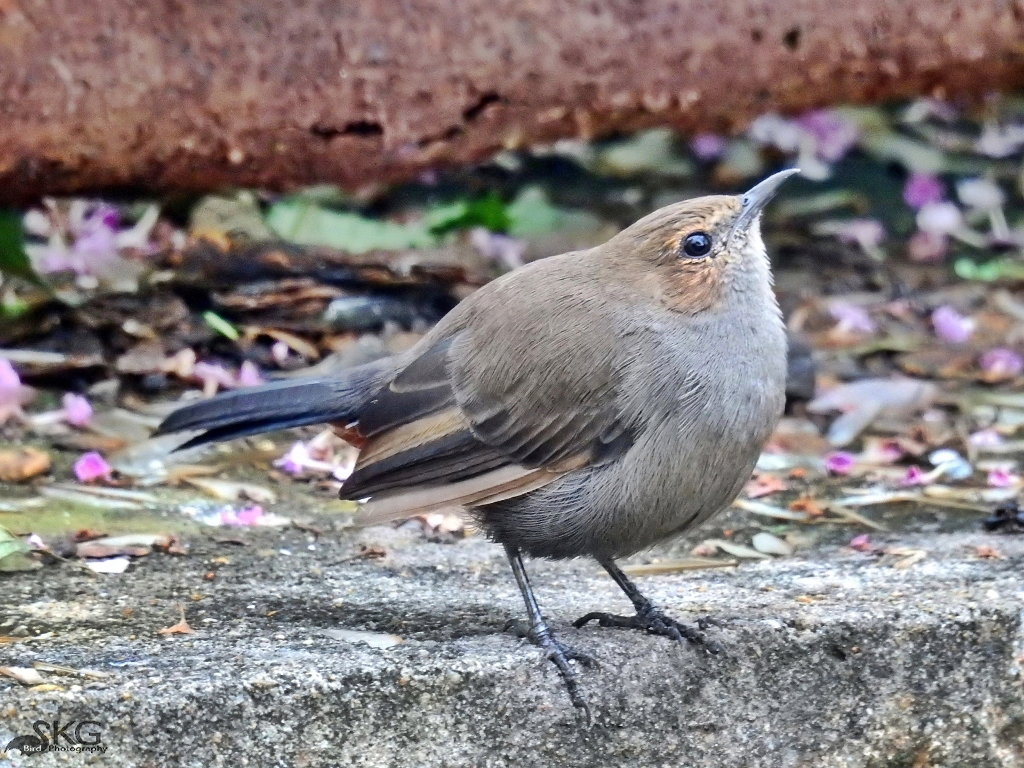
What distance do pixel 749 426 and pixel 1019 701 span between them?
35.1 inches

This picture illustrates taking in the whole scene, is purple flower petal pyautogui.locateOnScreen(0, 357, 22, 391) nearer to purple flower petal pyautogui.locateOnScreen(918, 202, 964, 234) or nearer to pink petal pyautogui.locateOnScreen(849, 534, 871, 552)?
pink petal pyautogui.locateOnScreen(849, 534, 871, 552)

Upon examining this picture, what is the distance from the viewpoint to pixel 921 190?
6.42 metres

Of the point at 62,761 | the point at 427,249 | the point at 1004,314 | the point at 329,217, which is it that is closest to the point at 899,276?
the point at 1004,314

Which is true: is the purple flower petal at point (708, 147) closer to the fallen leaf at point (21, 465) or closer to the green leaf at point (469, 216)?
the green leaf at point (469, 216)

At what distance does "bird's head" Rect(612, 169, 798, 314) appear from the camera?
3363 mm

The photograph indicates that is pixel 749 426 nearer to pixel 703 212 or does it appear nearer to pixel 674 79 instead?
pixel 703 212

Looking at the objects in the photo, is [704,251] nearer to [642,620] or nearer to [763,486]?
[642,620]

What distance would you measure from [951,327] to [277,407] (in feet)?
10.5

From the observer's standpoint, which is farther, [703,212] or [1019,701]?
[703,212]

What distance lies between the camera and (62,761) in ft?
8.50

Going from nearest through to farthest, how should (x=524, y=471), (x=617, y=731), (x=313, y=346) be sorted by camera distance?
(x=617, y=731) < (x=524, y=471) < (x=313, y=346)

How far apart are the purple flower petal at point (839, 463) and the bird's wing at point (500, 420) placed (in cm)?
150

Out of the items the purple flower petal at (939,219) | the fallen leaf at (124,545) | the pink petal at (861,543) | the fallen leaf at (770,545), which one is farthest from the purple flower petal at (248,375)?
the purple flower petal at (939,219)

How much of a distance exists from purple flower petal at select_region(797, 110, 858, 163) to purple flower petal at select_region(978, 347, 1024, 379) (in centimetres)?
140
